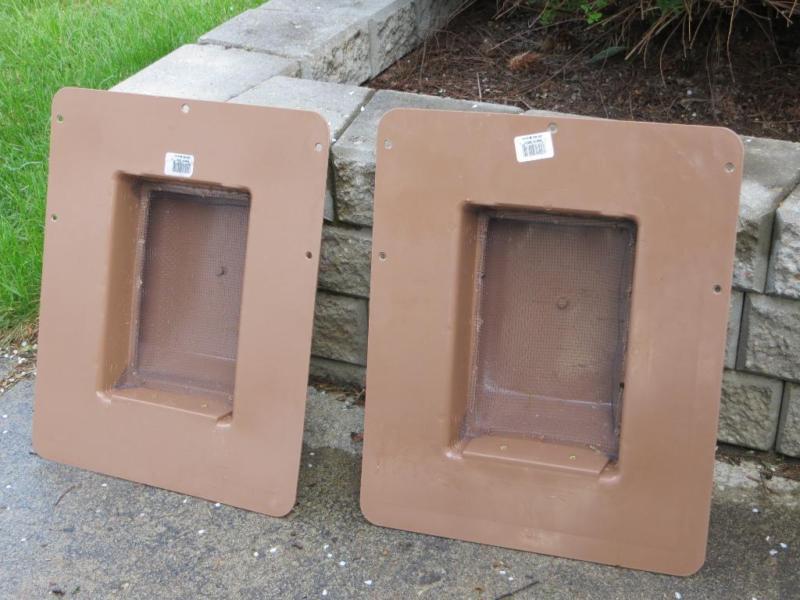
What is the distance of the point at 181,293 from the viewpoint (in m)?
2.67

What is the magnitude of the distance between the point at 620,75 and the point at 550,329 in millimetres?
1407

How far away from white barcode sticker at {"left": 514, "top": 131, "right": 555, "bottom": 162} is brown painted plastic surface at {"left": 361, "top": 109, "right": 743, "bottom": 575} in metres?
0.02

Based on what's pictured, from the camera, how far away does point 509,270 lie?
2.41 metres

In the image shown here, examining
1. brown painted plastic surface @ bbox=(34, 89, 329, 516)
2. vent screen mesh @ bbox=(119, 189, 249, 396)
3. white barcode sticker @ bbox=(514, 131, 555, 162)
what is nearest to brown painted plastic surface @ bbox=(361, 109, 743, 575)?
white barcode sticker @ bbox=(514, 131, 555, 162)

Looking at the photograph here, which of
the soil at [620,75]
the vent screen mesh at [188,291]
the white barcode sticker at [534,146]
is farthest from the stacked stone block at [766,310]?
the vent screen mesh at [188,291]

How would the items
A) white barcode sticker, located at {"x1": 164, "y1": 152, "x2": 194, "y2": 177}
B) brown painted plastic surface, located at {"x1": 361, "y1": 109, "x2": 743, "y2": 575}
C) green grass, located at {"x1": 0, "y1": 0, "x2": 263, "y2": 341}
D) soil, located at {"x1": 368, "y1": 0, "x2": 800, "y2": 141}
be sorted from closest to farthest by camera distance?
brown painted plastic surface, located at {"x1": 361, "y1": 109, "x2": 743, "y2": 575} < white barcode sticker, located at {"x1": 164, "y1": 152, "x2": 194, "y2": 177} < soil, located at {"x1": 368, "y1": 0, "x2": 800, "y2": 141} < green grass, located at {"x1": 0, "y1": 0, "x2": 263, "y2": 341}

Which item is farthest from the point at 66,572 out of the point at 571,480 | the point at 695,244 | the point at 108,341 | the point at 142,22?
the point at 142,22

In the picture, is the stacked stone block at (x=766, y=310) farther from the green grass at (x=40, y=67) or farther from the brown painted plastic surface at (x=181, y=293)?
the green grass at (x=40, y=67)

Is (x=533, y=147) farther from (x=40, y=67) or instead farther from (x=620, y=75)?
(x=40, y=67)

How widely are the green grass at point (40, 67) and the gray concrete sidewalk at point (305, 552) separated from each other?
942 millimetres

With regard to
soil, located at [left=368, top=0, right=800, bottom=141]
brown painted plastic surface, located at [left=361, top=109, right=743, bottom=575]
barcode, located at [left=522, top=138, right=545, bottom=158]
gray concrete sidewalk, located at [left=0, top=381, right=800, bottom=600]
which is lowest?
gray concrete sidewalk, located at [left=0, top=381, right=800, bottom=600]

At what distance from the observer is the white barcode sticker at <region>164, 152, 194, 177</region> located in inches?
97.1

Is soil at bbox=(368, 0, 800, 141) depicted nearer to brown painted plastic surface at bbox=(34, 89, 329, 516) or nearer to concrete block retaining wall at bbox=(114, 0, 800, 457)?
concrete block retaining wall at bbox=(114, 0, 800, 457)

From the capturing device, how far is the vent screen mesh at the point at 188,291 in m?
2.62
